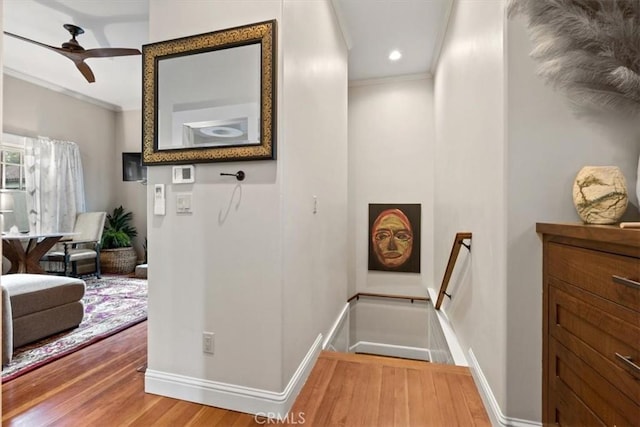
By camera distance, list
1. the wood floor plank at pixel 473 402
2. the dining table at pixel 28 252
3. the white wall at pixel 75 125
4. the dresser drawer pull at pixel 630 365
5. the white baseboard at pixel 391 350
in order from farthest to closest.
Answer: the white wall at pixel 75 125
the dining table at pixel 28 252
the white baseboard at pixel 391 350
the wood floor plank at pixel 473 402
the dresser drawer pull at pixel 630 365

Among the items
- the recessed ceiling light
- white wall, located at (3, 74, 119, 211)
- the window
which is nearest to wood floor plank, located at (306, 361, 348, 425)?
the recessed ceiling light

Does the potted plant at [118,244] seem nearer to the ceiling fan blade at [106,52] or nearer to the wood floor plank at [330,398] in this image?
the ceiling fan blade at [106,52]

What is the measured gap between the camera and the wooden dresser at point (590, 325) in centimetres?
90

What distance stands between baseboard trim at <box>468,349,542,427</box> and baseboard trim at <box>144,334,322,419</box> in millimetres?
1061

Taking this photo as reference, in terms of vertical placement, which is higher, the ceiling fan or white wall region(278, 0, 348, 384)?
the ceiling fan

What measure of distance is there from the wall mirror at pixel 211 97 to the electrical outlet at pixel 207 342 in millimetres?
1007

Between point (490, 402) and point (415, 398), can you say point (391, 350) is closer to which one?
point (415, 398)

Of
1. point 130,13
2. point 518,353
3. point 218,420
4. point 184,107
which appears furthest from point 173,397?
point 130,13

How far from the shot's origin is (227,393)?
1.74 m

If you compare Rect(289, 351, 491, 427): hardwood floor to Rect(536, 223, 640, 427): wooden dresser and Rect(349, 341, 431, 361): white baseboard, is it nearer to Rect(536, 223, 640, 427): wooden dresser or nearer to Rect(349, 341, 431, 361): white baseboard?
Rect(536, 223, 640, 427): wooden dresser

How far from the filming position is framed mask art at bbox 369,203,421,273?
4.02m

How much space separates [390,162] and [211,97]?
9.25 feet

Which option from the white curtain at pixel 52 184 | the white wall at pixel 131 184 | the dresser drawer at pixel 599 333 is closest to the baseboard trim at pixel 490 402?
the dresser drawer at pixel 599 333

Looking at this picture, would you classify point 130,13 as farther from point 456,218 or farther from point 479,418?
point 479,418
